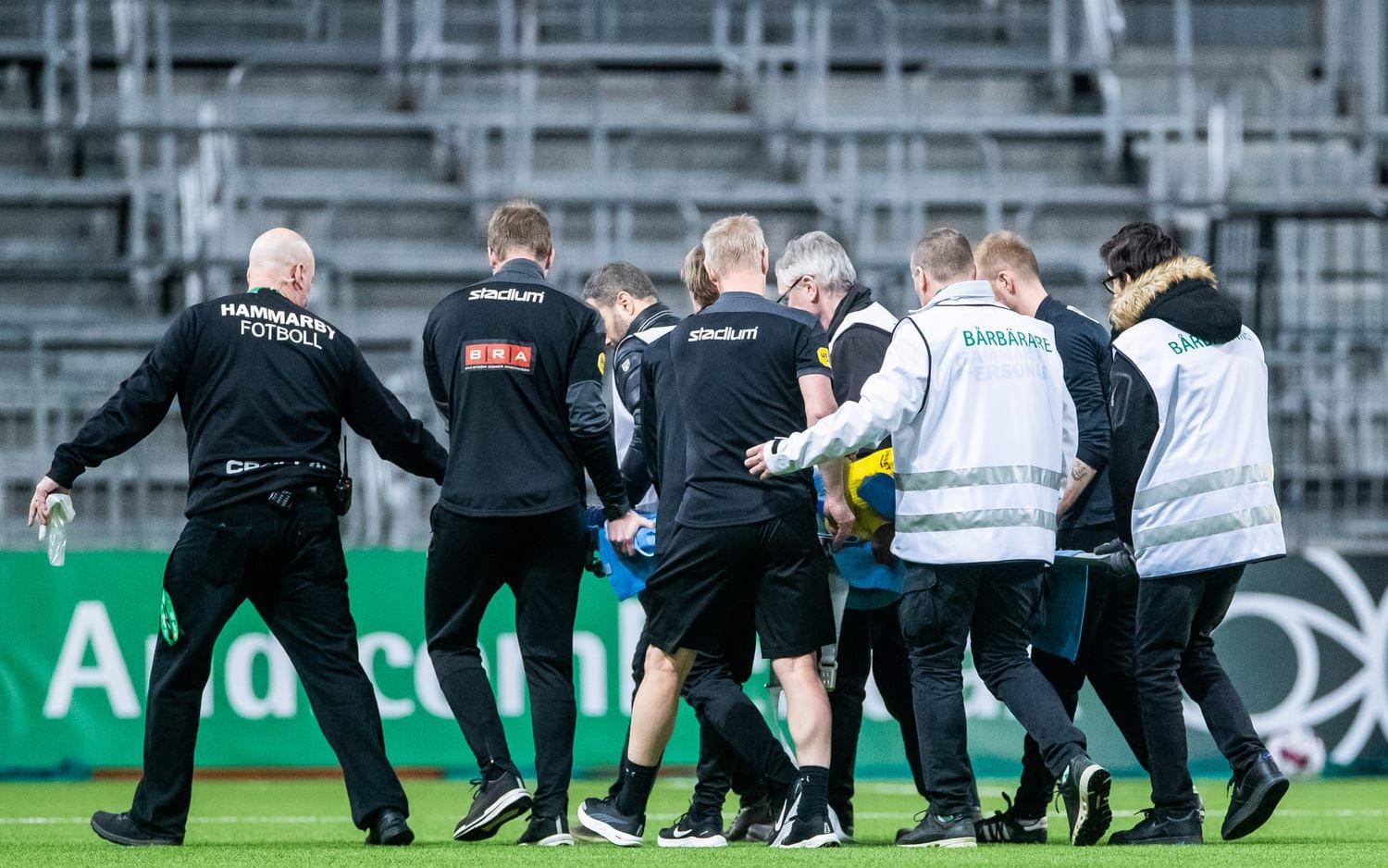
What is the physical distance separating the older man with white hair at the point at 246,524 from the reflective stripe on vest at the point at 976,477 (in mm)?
2005

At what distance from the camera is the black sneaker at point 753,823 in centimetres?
706

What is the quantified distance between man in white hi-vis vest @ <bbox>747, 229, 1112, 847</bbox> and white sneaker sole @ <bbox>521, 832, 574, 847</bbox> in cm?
114

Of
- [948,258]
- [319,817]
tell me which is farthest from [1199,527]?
[319,817]

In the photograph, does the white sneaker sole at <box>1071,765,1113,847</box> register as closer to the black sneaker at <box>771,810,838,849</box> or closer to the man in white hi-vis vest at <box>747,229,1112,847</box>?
the man in white hi-vis vest at <box>747,229,1112,847</box>

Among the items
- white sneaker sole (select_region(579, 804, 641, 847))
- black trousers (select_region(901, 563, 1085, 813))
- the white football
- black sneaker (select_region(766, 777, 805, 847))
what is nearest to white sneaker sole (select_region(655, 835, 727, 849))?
white sneaker sole (select_region(579, 804, 641, 847))

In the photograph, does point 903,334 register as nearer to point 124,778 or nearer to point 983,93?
point 124,778

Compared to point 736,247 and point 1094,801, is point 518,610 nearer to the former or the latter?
point 736,247

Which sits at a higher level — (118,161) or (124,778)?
(118,161)

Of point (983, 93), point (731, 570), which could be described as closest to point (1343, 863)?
point (731, 570)

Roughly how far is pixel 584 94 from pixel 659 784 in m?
7.52

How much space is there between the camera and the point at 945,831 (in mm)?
6328

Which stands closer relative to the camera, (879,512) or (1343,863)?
(1343,863)

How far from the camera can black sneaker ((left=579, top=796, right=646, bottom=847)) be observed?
21.5ft

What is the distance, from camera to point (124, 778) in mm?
10445
